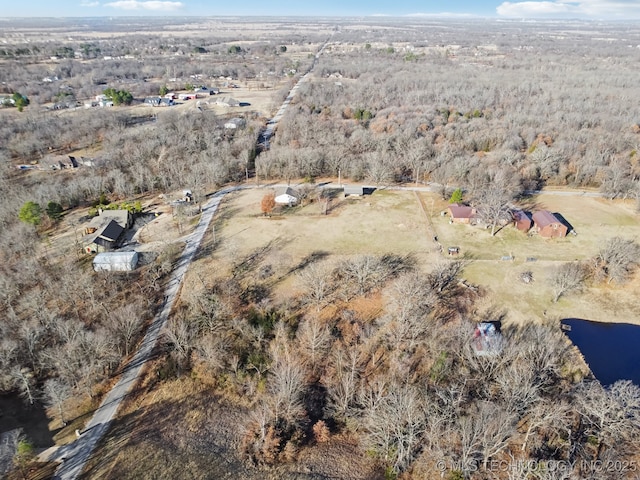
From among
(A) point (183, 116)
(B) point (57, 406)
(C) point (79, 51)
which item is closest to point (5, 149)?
(A) point (183, 116)

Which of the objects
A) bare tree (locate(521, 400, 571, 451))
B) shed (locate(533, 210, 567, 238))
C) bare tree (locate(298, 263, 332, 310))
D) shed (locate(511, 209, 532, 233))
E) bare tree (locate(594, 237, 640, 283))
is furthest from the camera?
shed (locate(511, 209, 532, 233))

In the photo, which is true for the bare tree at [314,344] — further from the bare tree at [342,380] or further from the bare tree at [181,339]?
the bare tree at [181,339]

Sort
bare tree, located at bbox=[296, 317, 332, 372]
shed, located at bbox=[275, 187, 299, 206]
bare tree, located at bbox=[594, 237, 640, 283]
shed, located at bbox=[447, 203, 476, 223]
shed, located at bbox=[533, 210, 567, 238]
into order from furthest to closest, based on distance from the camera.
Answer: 1. shed, located at bbox=[275, 187, 299, 206]
2. shed, located at bbox=[447, 203, 476, 223]
3. shed, located at bbox=[533, 210, 567, 238]
4. bare tree, located at bbox=[594, 237, 640, 283]
5. bare tree, located at bbox=[296, 317, 332, 372]

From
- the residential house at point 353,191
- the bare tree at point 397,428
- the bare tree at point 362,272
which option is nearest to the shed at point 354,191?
the residential house at point 353,191

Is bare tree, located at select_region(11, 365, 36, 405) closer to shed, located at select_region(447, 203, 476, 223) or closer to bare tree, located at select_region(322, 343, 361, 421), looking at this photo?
bare tree, located at select_region(322, 343, 361, 421)

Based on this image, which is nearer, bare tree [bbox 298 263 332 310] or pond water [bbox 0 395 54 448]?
pond water [bbox 0 395 54 448]

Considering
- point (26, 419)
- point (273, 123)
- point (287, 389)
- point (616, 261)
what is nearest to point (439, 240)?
point (616, 261)

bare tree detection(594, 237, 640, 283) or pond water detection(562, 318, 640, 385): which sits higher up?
bare tree detection(594, 237, 640, 283)

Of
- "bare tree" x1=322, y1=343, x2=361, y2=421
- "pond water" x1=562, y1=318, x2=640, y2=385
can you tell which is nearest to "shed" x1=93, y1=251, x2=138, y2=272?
"bare tree" x1=322, y1=343, x2=361, y2=421
